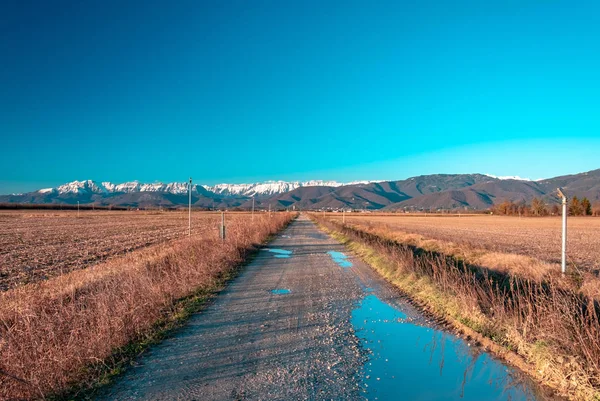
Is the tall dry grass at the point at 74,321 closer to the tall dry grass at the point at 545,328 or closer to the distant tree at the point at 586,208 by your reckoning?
the tall dry grass at the point at 545,328

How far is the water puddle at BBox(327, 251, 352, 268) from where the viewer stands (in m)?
17.2

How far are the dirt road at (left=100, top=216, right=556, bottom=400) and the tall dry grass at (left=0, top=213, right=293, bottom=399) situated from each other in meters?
0.69

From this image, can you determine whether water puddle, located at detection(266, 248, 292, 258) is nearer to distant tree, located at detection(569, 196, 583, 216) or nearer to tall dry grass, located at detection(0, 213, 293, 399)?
tall dry grass, located at detection(0, 213, 293, 399)

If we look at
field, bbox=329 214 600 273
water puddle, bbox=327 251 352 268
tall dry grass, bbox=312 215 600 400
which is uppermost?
tall dry grass, bbox=312 215 600 400

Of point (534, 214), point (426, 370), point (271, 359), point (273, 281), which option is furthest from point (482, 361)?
point (534, 214)

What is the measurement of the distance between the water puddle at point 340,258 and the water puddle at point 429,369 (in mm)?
9070

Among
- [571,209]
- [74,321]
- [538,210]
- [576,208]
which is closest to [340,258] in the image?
[74,321]

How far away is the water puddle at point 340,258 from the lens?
17159mm

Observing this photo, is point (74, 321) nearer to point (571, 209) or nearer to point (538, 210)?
point (538, 210)

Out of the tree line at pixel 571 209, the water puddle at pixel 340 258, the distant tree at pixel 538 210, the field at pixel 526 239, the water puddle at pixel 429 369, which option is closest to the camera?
the water puddle at pixel 429 369

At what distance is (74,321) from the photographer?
623cm

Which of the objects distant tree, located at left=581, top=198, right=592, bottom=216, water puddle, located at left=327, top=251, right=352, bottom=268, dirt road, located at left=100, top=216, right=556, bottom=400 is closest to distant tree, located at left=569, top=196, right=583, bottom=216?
distant tree, located at left=581, top=198, right=592, bottom=216

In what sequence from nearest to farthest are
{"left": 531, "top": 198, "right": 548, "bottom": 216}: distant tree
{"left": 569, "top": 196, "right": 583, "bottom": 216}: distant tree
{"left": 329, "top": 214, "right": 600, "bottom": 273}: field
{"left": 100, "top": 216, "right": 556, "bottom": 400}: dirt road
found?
{"left": 100, "top": 216, "right": 556, "bottom": 400}: dirt road < {"left": 329, "top": 214, "right": 600, "bottom": 273}: field < {"left": 531, "top": 198, "right": 548, "bottom": 216}: distant tree < {"left": 569, "top": 196, "right": 583, "bottom": 216}: distant tree

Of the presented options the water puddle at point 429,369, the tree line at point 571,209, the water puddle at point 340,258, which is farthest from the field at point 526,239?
the tree line at point 571,209
